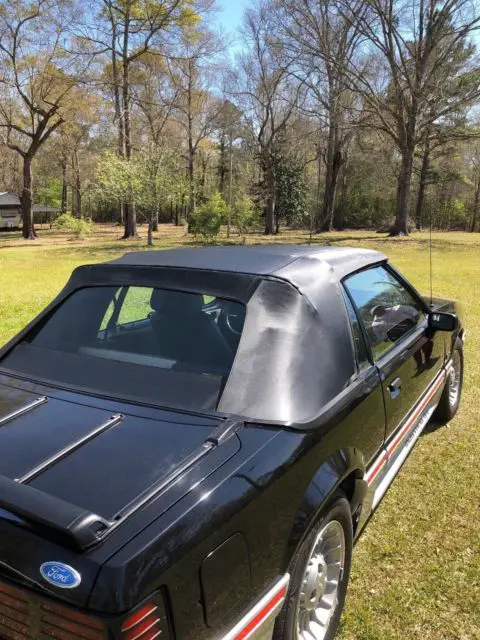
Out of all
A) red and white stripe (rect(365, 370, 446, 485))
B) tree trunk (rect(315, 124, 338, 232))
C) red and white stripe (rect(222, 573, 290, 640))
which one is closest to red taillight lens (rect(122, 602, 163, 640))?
red and white stripe (rect(222, 573, 290, 640))

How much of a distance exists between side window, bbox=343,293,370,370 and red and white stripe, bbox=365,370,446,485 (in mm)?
523

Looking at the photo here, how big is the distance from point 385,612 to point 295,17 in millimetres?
26305

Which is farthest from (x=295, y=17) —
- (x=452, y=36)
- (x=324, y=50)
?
(x=452, y=36)

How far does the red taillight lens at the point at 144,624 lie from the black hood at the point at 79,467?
0.41 feet

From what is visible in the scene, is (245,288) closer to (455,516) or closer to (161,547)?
(161,547)

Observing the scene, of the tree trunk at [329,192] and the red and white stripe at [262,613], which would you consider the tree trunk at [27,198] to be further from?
the red and white stripe at [262,613]

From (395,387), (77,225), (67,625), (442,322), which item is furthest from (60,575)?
(77,225)

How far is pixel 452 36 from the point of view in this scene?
2367cm

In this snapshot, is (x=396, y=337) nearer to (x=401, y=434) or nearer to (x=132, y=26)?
(x=401, y=434)

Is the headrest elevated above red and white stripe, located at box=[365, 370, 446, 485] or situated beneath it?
elevated above

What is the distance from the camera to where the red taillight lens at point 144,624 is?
122 cm

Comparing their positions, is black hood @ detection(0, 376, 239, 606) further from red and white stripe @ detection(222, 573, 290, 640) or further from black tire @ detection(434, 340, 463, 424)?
black tire @ detection(434, 340, 463, 424)

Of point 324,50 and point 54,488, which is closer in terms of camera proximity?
point 54,488

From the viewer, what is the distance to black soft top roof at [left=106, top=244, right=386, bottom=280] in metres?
2.47
